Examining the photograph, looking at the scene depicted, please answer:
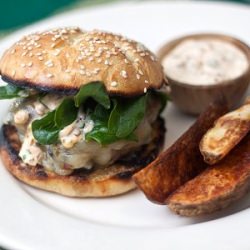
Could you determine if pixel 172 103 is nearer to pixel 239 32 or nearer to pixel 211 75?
pixel 211 75

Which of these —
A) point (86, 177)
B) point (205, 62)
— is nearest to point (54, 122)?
point (86, 177)

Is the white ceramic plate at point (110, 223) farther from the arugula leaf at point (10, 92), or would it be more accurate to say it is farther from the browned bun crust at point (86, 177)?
the arugula leaf at point (10, 92)

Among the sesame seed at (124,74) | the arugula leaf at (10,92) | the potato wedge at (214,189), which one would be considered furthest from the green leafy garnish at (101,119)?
the potato wedge at (214,189)

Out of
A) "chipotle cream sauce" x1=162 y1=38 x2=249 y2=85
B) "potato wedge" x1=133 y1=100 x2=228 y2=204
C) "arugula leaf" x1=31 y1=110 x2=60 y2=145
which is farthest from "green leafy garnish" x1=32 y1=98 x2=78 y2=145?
"chipotle cream sauce" x1=162 y1=38 x2=249 y2=85

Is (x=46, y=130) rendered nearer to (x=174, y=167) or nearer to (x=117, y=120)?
(x=117, y=120)

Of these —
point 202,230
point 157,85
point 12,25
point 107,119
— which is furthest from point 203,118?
point 12,25

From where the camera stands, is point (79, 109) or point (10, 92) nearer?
point (79, 109)
